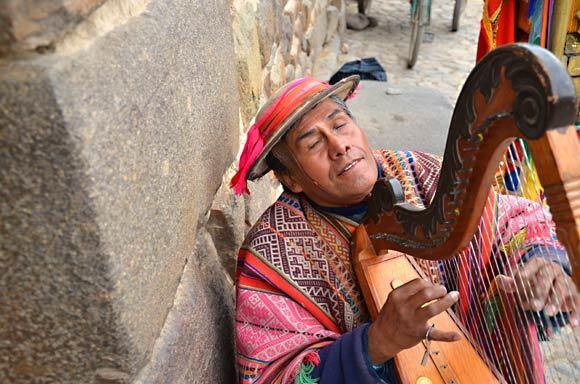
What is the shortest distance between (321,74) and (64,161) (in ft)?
11.6

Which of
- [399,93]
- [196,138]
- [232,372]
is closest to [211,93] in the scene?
[196,138]

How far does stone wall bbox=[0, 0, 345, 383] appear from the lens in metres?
0.59

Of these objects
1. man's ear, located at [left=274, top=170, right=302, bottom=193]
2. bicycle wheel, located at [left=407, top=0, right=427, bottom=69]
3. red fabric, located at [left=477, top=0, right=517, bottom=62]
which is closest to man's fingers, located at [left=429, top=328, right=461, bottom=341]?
man's ear, located at [left=274, top=170, right=302, bottom=193]

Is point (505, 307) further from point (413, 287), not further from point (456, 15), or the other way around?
point (456, 15)

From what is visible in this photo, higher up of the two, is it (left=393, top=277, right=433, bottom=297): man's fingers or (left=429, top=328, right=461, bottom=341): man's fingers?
(left=393, top=277, right=433, bottom=297): man's fingers

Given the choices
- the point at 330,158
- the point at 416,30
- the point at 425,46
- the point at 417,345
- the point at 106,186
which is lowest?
the point at 425,46

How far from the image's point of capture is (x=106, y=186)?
0.66 meters

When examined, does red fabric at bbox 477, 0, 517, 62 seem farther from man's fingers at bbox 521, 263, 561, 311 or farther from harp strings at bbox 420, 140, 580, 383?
man's fingers at bbox 521, 263, 561, 311

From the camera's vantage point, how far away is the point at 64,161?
23.9 inches

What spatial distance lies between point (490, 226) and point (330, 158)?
1.25 ft

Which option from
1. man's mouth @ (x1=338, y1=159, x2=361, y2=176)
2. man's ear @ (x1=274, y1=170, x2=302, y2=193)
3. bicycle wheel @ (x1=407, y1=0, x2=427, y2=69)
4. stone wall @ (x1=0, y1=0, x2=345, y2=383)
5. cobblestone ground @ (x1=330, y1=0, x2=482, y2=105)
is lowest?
cobblestone ground @ (x1=330, y1=0, x2=482, y2=105)

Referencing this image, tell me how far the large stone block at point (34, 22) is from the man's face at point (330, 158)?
2.49ft

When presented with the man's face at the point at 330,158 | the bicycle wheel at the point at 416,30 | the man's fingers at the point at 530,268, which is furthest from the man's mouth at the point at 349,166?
the bicycle wheel at the point at 416,30

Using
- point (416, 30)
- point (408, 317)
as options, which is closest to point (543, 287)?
point (408, 317)
